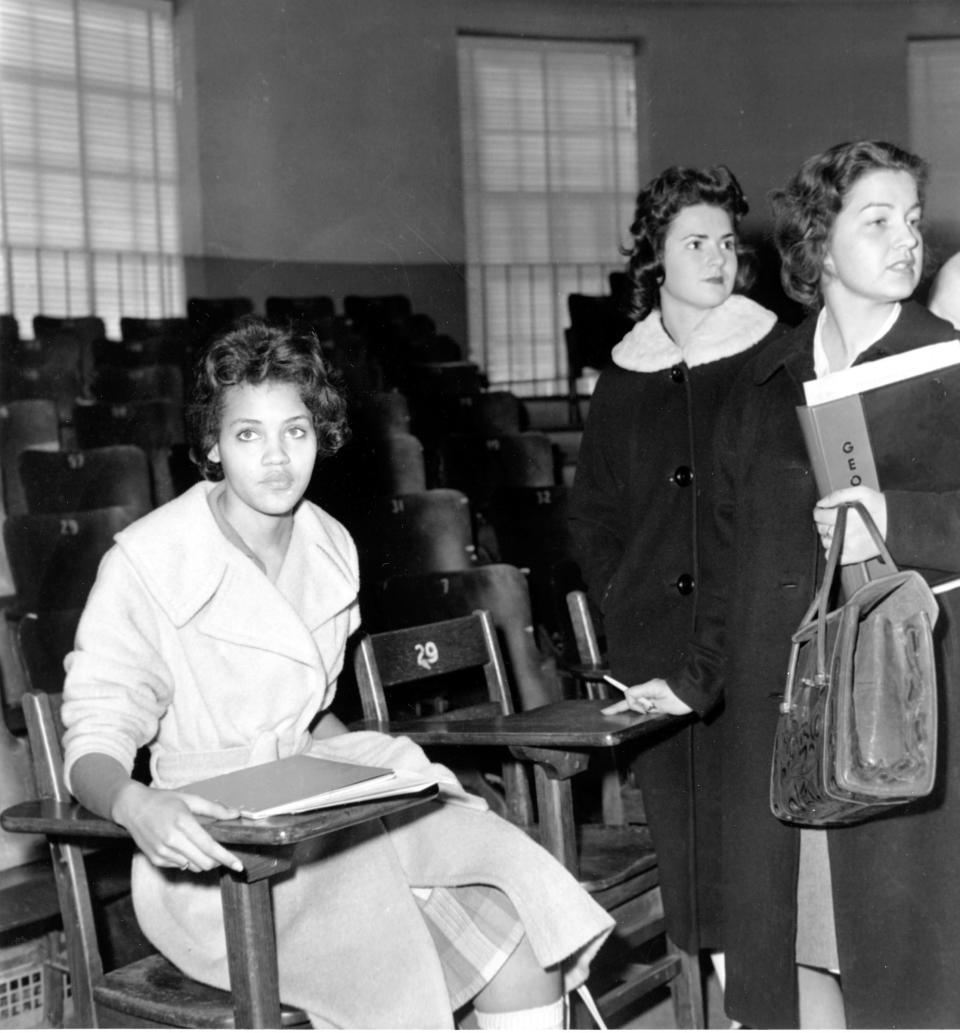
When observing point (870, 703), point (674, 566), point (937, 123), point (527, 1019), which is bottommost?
point (527, 1019)

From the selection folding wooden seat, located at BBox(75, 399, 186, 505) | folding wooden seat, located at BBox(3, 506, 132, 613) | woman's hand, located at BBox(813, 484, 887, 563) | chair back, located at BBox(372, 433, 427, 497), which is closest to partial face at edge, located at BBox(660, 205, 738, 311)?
woman's hand, located at BBox(813, 484, 887, 563)

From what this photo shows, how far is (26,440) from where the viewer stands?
4812 millimetres

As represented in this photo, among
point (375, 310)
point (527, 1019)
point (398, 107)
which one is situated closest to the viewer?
point (527, 1019)

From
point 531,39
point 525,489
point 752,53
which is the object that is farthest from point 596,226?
point 525,489

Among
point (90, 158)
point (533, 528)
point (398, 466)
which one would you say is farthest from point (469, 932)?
point (90, 158)

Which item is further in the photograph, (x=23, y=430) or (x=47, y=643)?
(x=23, y=430)

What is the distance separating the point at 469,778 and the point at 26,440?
2.70 m

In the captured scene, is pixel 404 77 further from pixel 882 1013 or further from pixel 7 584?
pixel 882 1013

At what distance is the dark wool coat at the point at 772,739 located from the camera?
177 centimetres

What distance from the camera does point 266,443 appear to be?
1924 millimetres

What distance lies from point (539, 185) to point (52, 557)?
5.77 metres

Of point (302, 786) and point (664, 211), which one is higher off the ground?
point (664, 211)

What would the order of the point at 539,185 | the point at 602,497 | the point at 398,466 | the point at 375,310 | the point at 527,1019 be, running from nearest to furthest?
the point at 527,1019, the point at 602,497, the point at 398,466, the point at 375,310, the point at 539,185

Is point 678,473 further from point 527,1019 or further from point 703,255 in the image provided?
point 527,1019
